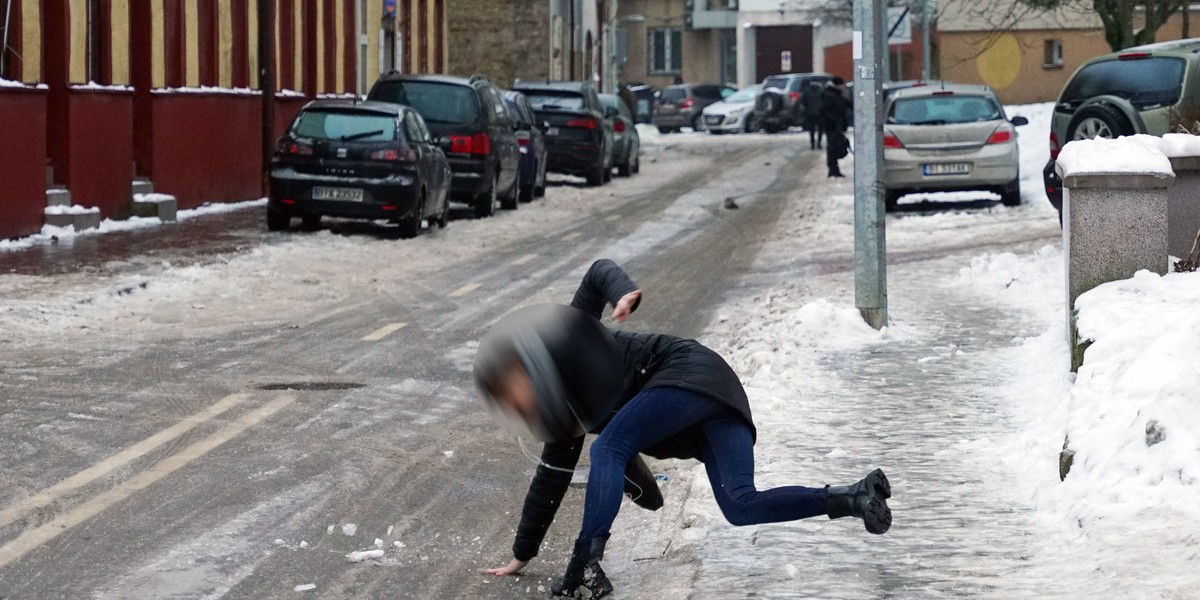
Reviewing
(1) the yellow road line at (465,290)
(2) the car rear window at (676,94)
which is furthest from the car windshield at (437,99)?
(2) the car rear window at (676,94)

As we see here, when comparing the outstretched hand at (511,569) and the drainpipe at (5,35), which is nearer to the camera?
the outstretched hand at (511,569)

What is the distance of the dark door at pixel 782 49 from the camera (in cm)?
9244

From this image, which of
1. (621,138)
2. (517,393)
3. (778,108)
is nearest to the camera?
(517,393)

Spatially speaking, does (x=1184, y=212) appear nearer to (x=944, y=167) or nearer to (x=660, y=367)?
(x=660, y=367)

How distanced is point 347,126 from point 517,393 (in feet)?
54.3

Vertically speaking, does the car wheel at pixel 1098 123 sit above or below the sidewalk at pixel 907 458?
above

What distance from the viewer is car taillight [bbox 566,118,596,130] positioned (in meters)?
33.2

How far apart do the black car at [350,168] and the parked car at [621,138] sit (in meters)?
14.8

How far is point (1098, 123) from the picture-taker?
2023 centimetres

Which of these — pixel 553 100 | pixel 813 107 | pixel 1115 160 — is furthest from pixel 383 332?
pixel 813 107

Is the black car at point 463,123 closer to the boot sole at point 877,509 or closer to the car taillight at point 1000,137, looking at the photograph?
the car taillight at point 1000,137

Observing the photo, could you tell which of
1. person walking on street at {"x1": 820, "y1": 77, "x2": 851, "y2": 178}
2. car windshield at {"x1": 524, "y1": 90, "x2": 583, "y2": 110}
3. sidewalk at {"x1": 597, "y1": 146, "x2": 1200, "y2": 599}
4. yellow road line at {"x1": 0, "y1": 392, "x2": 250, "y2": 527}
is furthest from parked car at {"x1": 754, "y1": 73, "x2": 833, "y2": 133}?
yellow road line at {"x1": 0, "y1": 392, "x2": 250, "y2": 527}

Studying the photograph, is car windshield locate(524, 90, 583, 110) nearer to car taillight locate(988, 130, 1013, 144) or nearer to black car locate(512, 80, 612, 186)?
black car locate(512, 80, 612, 186)

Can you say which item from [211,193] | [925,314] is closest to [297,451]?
[925,314]
